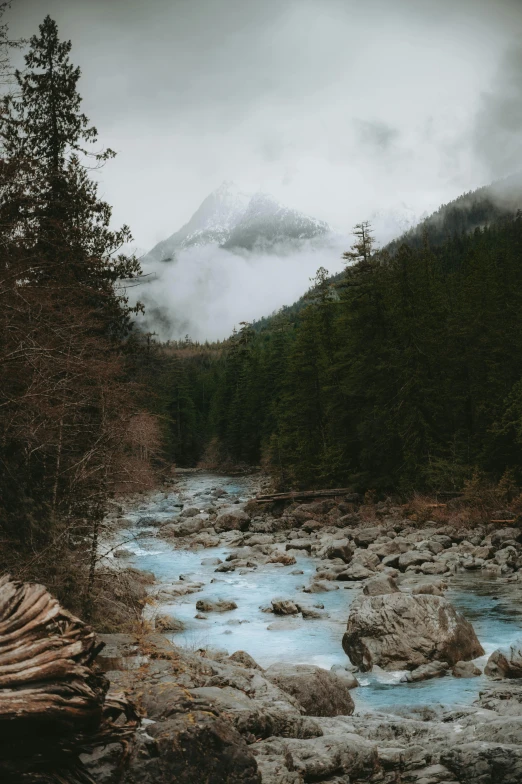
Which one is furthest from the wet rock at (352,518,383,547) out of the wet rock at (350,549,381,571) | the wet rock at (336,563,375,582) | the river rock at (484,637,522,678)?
the river rock at (484,637,522,678)

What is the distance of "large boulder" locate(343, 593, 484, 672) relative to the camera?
30.7 feet

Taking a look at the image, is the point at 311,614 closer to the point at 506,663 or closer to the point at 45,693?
the point at 506,663

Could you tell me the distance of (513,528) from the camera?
735 inches

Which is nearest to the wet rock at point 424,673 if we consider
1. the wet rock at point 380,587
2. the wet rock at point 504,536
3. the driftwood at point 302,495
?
the wet rock at point 380,587

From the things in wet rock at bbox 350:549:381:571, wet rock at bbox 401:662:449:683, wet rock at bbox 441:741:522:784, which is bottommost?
wet rock at bbox 350:549:381:571

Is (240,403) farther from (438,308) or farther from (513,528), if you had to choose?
(513,528)

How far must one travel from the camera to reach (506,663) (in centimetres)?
853

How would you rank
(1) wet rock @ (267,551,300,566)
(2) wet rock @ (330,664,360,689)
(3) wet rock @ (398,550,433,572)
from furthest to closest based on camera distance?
(1) wet rock @ (267,551,300,566) < (3) wet rock @ (398,550,433,572) < (2) wet rock @ (330,664,360,689)

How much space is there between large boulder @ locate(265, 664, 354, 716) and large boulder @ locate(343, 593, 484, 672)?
6.19 feet

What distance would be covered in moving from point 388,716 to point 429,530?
1484cm

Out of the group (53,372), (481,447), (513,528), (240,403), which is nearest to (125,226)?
(53,372)

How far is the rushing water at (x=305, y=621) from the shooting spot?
8547mm

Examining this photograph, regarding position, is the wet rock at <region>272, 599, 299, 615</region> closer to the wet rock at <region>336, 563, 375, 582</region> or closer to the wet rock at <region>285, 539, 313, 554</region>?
the wet rock at <region>336, 563, 375, 582</region>

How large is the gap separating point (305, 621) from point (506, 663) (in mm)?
5132
